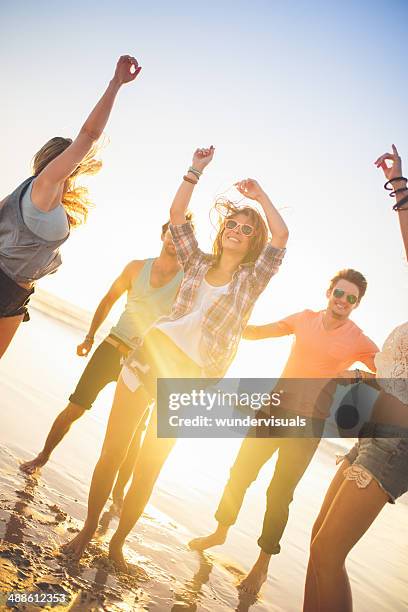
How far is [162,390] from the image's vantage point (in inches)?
105

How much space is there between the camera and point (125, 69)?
94.9 inches

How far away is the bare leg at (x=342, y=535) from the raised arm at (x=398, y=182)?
47.0 inches

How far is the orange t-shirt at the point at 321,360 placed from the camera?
3656mm

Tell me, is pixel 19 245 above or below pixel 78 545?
above

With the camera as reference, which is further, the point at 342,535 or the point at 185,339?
the point at 185,339

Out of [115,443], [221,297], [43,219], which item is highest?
[221,297]

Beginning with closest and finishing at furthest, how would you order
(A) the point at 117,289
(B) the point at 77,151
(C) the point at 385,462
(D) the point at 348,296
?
(C) the point at 385,462
(B) the point at 77,151
(D) the point at 348,296
(A) the point at 117,289

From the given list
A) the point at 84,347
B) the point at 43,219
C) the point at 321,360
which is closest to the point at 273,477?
the point at 321,360

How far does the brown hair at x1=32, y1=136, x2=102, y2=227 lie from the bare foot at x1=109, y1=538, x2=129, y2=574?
6.98ft

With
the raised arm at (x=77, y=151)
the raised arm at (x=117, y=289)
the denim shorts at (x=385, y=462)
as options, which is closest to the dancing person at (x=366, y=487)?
the denim shorts at (x=385, y=462)

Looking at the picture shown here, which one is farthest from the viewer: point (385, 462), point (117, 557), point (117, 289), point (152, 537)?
point (117, 289)

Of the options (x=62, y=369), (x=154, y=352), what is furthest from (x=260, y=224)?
(x=62, y=369)

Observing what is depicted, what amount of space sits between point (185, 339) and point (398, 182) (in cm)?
153

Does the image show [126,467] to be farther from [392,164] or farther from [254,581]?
[392,164]
